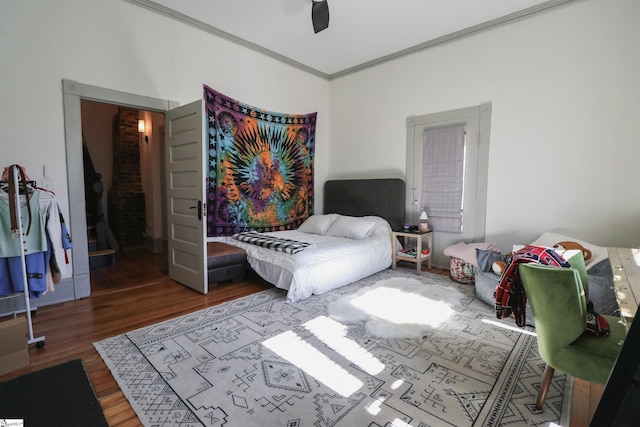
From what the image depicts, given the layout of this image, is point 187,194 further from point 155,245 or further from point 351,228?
point 155,245

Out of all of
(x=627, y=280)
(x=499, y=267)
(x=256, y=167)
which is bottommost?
(x=499, y=267)

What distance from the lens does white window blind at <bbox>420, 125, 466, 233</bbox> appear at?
3924mm

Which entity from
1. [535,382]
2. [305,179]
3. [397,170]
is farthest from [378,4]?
[535,382]

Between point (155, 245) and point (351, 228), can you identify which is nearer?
point (351, 228)

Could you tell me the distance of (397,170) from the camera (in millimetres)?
4527

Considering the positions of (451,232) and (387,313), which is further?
(451,232)

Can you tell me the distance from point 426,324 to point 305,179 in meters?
3.14

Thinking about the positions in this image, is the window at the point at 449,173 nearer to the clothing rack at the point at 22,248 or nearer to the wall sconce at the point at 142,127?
the clothing rack at the point at 22,248

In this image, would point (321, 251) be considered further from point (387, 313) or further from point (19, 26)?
point (19, 26)

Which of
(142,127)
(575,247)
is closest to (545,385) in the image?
(575,247)

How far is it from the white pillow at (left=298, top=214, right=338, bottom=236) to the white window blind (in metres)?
1.35

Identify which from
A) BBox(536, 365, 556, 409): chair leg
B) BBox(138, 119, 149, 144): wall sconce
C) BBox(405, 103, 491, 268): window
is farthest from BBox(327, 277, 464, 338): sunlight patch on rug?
BBox(138, 119, 149, 144): wall sconce

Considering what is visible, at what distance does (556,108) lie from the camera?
3.24 metres

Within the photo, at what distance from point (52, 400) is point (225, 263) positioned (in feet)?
6.21
